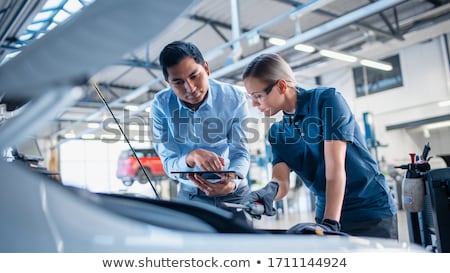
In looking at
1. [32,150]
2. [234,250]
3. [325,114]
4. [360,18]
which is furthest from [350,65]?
[32,150]

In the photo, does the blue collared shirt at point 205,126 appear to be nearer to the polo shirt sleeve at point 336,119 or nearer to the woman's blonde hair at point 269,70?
the woman's blonde hair at point 269,70

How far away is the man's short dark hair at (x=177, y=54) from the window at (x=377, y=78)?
2.93 ft

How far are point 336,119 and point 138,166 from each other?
42cm

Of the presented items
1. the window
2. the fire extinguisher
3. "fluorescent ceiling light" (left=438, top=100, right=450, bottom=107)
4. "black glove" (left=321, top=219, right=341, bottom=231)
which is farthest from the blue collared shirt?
"fluorescent ceiling light" (left=438, top=100, right=450, bottom=107)

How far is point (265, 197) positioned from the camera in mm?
748

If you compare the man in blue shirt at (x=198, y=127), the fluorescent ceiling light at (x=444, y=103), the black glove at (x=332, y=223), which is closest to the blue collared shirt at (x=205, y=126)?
the man in blue shirt at (x=198, y=127)

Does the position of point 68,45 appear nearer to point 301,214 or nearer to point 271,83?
point 271,83

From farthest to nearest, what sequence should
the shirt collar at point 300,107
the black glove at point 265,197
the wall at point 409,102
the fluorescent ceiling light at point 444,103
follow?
the fluorescent ceiling light at point 444,103
the wall at point 409,102
the shirt collar at point 300,107
the black glove at point 265,197

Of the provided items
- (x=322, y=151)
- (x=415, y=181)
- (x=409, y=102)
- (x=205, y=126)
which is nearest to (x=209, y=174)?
(x=205, y=126)

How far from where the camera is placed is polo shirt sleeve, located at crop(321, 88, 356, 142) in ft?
2.49

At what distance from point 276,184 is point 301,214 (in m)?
0.13

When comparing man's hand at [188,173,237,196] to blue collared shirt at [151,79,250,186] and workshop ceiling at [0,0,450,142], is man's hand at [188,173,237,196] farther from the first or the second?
workshop ceiling at [0,0,450,142]

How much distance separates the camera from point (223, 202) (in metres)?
0.72

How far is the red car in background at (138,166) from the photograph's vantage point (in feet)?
2.41
